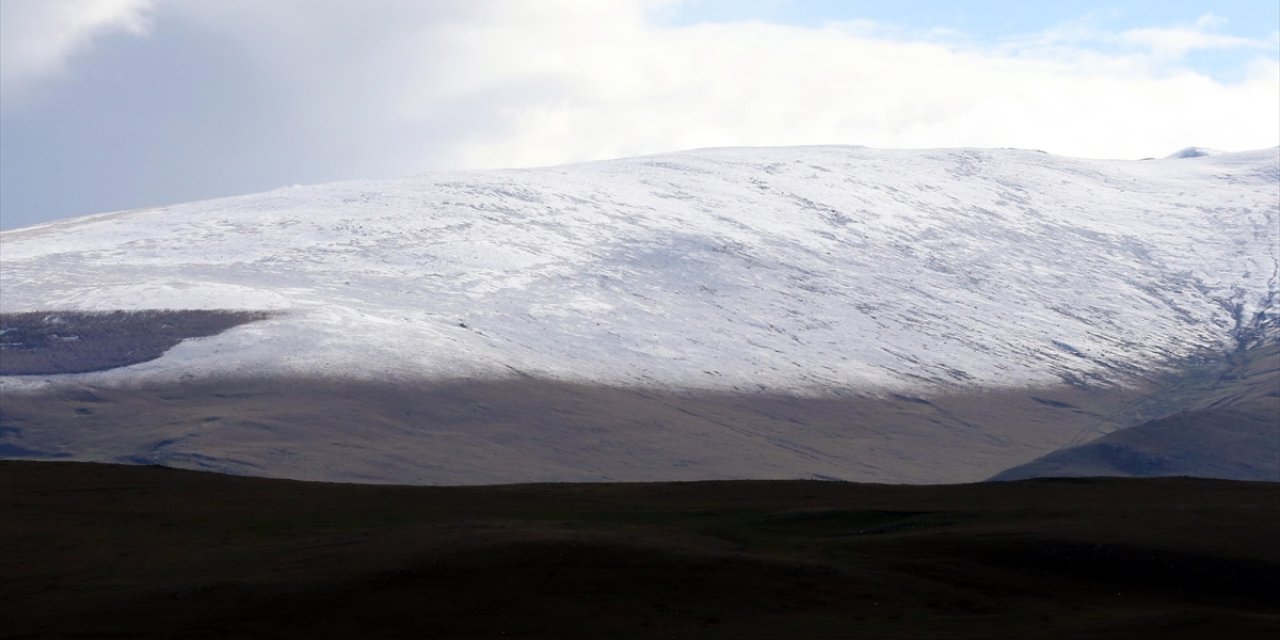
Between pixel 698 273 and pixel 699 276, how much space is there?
567 millimetres

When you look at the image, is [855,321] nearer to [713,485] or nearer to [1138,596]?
[713,485]

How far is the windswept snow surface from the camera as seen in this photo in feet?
371

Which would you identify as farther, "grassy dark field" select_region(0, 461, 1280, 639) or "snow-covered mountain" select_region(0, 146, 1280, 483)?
"snow-covered mountain" select_region(0, 146, 1280, 483)

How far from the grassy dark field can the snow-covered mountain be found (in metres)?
70.3

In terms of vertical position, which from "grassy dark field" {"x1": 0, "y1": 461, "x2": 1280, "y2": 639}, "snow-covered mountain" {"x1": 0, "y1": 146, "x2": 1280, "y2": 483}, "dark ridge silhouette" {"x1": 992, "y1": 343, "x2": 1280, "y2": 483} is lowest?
"grassy dark field" {"x1": 0, "y1": 461, "x2": 1280, "y2": 639}

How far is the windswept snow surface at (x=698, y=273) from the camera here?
11306cm

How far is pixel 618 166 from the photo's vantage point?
161 metres

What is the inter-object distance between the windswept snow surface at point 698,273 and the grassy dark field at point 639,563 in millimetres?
70622

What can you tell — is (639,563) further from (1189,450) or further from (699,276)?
(699,276)

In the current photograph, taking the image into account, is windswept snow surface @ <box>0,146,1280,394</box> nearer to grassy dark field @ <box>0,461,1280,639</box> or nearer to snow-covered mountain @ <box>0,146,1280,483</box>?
snow-covered mountain @ <box>0,146,1280,483</box>

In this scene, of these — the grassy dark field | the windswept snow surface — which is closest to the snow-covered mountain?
the windswept snow surface

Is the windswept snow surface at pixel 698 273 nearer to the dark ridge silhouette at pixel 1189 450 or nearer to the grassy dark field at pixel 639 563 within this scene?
the dark ridge silhouette at pixel 1189 450

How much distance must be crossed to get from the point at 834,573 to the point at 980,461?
83654 mm

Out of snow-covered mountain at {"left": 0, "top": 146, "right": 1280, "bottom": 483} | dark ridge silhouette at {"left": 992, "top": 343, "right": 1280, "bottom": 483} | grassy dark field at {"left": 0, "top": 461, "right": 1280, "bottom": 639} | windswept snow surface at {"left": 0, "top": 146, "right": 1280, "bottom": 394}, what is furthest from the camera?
windswept snow surface at {"left": 0, "top": 146, "right": 1280, "bottom": 394}
